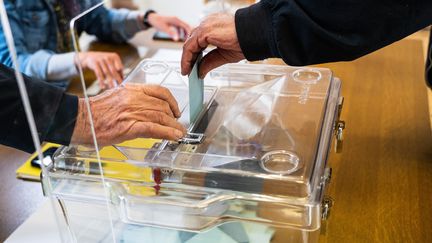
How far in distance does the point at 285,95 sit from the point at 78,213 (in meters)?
0.38

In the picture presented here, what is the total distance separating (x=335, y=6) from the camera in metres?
0.68

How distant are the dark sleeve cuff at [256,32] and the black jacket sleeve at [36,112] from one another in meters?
0.26

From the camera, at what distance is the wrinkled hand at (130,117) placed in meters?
0.71

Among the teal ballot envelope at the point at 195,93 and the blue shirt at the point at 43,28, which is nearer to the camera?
the teal ballot envelope at the point at 195,93

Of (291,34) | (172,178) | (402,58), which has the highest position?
(291,34)

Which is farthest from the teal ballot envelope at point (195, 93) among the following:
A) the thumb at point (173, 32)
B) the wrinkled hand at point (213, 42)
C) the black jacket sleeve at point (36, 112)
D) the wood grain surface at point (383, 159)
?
the thumb at point (173, 32)

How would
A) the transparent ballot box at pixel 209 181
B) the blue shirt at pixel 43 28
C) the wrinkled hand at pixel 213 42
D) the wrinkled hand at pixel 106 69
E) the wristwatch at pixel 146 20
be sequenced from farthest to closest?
the wristwatch at pixel 146 20 → the blue shirt at pixel 43 28 → the wrinkled hand at pixel 106 69 → the wrinkled hand at pixel 213 42 → the transparent ballot box at pixel 209 181

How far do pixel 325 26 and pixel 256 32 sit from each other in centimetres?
10

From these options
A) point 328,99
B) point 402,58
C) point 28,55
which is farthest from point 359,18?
point 28,55

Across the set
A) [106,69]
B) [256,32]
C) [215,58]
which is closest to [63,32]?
[106,69]

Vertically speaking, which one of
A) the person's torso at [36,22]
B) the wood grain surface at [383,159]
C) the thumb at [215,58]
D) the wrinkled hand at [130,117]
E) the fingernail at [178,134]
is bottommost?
the wood grain surface at [383,159]

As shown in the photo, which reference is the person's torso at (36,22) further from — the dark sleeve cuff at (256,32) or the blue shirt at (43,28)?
the dark sleeve cuff at (256,32)

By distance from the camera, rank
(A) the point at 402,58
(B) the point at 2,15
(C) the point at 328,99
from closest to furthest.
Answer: (B) the point at 2,15, (C) the point at 328,99, (A) the point at 402,58

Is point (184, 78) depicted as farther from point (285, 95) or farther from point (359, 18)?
point (359, 18)
